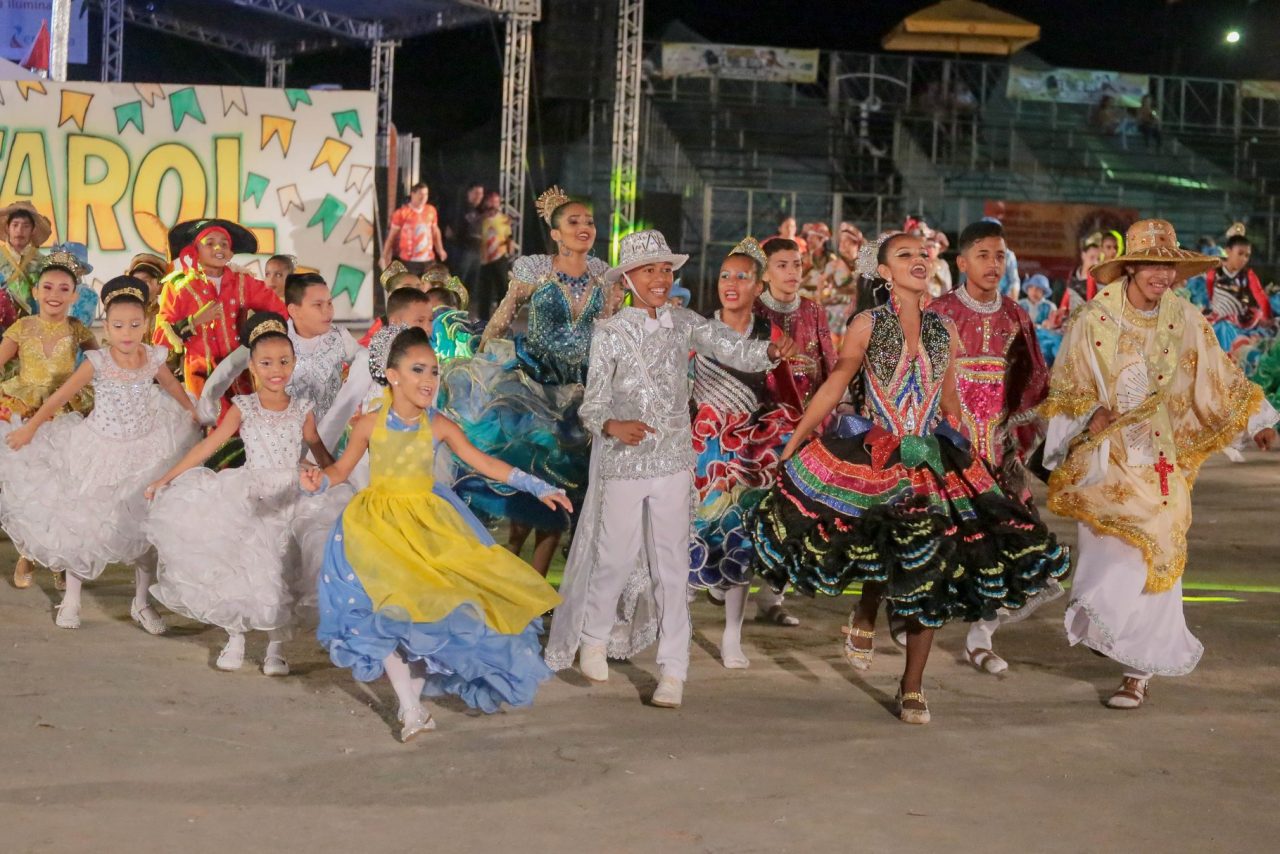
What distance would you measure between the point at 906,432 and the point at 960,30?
979 inches

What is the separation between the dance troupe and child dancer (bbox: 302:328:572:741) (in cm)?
1

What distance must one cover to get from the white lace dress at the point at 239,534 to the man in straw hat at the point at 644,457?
1.19 metres

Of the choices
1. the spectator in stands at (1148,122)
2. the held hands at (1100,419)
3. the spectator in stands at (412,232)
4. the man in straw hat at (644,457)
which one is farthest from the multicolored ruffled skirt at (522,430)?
the spectator in stands at (1148,122)

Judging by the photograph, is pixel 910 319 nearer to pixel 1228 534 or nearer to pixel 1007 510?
pixel 1007 510

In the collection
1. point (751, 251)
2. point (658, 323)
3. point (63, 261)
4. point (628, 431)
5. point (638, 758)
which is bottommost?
point (638, 758)

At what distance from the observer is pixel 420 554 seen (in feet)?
19.6

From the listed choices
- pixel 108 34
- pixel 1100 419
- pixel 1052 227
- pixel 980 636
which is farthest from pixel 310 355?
pixel 1052 227

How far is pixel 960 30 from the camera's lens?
2988 cm

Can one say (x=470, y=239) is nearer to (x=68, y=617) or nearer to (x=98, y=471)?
(x=98, y=471)

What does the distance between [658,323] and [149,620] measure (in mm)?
2740

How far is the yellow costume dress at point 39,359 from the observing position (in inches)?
340

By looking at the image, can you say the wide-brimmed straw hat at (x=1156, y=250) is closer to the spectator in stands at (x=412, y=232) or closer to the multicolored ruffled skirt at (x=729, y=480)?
the multicolored ruffled skirt at (x=729, y=480)

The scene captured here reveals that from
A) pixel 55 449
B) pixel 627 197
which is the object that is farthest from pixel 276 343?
pixel 627 197

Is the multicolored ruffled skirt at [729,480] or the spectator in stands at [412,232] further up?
the spectator in stands at [412,232]
